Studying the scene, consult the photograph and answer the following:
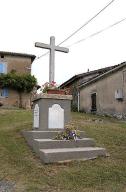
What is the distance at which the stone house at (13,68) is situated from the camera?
103ft

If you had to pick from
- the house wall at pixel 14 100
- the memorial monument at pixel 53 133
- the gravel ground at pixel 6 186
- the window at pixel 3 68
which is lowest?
the gravel ground at pixel 6 186

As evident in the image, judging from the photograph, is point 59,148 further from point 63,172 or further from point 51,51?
point 51,51

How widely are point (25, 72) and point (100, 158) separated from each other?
25015 millimetres

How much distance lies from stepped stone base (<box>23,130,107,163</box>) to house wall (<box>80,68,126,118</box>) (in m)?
10.6

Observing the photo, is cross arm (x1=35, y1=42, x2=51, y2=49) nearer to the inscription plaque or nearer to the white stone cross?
the white stone cross

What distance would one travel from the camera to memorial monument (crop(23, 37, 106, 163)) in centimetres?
799

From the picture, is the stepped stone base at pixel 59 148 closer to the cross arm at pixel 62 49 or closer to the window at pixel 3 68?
the cross arm at pixel 62 49

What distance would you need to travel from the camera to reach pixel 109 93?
70.7ft

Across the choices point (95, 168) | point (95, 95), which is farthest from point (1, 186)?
point (95, 95)

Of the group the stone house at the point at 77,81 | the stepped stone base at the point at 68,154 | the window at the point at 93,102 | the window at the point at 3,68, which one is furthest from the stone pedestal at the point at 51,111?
the window at the point at 3,68

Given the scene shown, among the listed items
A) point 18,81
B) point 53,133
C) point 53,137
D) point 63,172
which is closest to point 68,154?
point 63,172

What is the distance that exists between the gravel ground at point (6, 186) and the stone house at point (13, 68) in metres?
25.2

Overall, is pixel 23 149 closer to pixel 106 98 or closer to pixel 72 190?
pixel 72 190

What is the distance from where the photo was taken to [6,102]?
3147 cm
